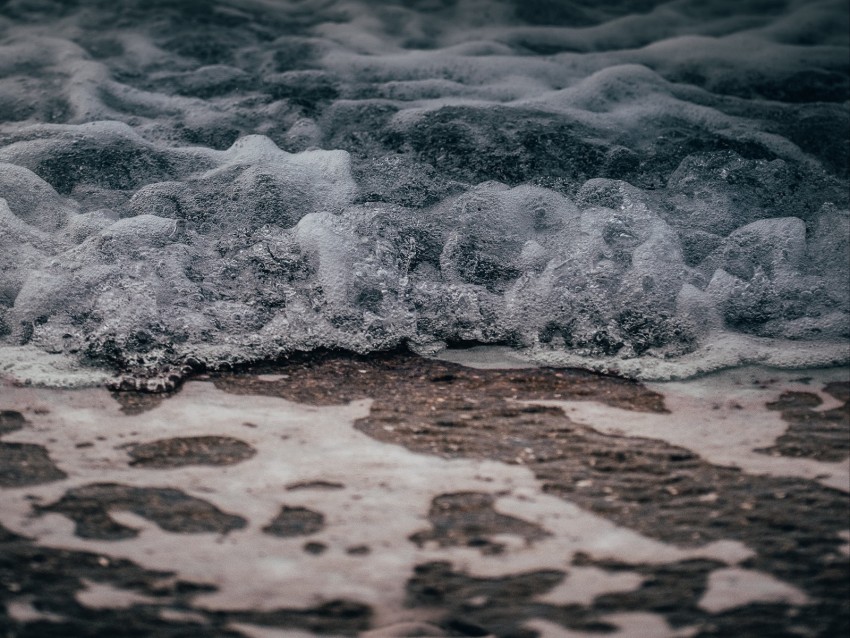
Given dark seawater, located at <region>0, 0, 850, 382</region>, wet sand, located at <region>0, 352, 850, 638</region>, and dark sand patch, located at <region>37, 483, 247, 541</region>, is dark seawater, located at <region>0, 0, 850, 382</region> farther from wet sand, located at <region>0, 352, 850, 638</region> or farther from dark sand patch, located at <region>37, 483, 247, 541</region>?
dark sand patch, located at <region>37, 483, 247, 541</region>

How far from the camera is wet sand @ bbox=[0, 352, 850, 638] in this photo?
0.93 m

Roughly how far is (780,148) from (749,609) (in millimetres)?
1822

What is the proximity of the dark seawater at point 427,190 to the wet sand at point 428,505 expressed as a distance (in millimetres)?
132

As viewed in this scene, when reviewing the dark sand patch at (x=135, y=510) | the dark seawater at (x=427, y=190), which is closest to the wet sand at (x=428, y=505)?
the dark sand patch at (x=135, y=510)

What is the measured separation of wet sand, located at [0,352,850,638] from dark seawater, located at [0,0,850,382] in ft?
0.43

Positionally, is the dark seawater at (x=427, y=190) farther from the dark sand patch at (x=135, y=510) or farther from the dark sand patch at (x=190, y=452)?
the dark sand patch at (x=135, y=510)

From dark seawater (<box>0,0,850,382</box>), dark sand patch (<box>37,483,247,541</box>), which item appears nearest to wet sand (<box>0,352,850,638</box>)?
dark sand patch (<box>37,483,247,541</box>)

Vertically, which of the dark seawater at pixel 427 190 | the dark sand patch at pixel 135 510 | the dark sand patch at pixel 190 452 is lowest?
the dark sand patch at pixel 135 510

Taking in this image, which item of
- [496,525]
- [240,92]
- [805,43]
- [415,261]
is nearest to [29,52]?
[240,92]

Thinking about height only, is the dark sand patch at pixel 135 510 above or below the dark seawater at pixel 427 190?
below

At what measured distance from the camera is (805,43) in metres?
3.29

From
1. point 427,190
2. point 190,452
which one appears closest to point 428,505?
point 190,452

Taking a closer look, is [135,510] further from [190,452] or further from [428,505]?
[428,505]

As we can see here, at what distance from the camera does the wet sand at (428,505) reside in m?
0.93
